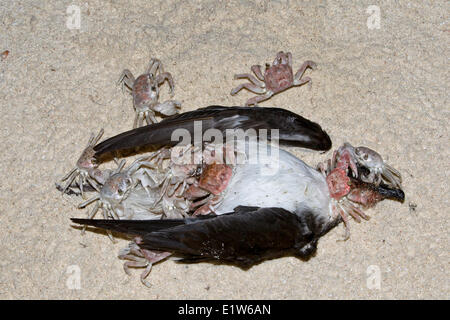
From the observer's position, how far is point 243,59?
3.85 m

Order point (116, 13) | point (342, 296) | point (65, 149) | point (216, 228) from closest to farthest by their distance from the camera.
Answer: point (216, 228) → point (342, 296) → point (65, 149) → point (116, 13)

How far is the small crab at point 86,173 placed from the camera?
11.7 feet

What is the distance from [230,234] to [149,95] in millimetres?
1239

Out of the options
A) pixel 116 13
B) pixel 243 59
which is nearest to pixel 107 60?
pixel 116 13

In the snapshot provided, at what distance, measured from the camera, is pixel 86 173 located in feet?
11.7

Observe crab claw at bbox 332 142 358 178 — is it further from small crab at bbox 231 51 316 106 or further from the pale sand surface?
small crab at bbox 231 51 316 106

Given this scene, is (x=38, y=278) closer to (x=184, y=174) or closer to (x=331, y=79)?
(x=184, y=174)

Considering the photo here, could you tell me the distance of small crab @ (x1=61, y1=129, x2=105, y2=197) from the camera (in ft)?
11.7

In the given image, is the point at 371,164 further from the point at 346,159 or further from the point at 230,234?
the point at 230,234

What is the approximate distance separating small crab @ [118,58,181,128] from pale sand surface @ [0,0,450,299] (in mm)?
102

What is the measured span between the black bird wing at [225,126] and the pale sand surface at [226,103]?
34 centimetres

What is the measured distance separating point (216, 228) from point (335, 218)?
0.81m

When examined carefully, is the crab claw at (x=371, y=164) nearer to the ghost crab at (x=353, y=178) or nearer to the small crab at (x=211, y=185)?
the ghost crab at (x=353, y=178)

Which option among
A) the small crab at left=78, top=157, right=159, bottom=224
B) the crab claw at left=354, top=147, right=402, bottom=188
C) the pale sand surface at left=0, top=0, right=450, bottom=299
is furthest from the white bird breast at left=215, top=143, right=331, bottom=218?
the small crab at left=78, top=157, right=159, bottom=224
